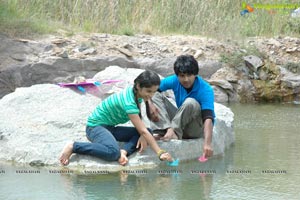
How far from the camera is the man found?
5.02 metres

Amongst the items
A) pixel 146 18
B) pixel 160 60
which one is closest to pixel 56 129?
pixel 160 60

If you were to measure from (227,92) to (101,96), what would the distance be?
3830 millimetres

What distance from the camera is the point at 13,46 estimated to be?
9.03 meters

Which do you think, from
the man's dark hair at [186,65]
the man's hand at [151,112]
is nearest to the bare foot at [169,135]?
the man's hand at [151,112]

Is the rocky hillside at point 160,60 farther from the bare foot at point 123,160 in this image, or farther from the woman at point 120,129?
the bare foot at point 123,160

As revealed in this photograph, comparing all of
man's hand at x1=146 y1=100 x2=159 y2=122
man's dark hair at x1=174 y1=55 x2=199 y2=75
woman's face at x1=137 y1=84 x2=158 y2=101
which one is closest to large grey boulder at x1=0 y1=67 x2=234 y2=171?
man's hand at x1=146 y1=100 x2=159 y2=122

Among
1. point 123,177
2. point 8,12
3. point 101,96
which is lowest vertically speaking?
point 123,177

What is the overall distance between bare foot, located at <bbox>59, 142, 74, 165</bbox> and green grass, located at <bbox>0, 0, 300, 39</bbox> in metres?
5.02

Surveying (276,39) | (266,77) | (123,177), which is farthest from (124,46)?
(123,177)

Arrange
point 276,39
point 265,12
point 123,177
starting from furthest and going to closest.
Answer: point 265,12, point 276,39, point 123,177

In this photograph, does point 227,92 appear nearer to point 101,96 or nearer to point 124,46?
point 124,46

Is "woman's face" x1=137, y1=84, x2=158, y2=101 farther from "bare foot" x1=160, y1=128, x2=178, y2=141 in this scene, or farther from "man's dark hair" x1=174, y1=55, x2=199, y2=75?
"bare foot" x1=160, y1=128, x2=178, y2=141

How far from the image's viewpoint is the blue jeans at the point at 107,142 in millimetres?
4914

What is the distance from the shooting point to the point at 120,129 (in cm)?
520
